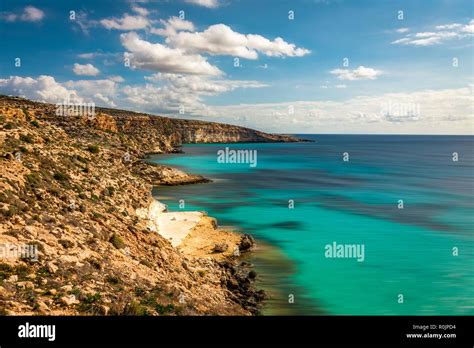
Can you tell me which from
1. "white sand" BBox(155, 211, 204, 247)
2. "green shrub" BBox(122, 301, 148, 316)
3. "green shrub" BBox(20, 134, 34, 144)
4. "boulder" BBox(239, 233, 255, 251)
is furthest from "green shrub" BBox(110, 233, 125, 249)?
"boulder" BBox(239, 233, 255, 251)

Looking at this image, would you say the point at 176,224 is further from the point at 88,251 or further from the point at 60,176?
the point at 88,251

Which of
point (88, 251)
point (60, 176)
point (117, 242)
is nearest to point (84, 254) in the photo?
point (88, 251)

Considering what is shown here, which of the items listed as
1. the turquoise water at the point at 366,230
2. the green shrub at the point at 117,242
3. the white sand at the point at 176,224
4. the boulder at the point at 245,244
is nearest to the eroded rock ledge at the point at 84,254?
the green shrub at the point at 117,242

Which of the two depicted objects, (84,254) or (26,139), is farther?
(26,139)

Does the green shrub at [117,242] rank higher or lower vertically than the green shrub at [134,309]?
higher

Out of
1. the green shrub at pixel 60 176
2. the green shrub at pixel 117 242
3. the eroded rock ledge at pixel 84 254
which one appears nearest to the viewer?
the eroded rock ledge at pixel 84 254

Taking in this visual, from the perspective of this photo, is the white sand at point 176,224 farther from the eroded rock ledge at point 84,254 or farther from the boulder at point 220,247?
the boulder at point 220,247

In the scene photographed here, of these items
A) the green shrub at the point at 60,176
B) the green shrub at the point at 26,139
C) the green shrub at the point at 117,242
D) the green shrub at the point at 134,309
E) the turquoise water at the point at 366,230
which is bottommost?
the turquoise water at the point at 366,230

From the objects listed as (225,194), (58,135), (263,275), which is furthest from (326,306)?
(225,194)

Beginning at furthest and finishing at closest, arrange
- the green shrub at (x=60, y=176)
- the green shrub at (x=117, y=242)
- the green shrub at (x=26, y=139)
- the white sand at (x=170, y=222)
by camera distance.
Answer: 1. the white sand at (x=170, y=222)
2. the green shrub at (x=26, y=139)
3. the green shrub at (x=60, y=176)
4. the green shrub at (x=117, y=242)
